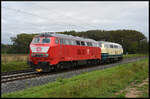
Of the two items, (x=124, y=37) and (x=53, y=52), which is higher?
(x=124, y=37)

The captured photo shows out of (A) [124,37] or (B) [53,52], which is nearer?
(B) [53,52]

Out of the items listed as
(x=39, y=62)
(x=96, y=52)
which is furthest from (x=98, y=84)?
(x=96, y=52)

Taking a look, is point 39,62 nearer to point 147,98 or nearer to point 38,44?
point 38,44

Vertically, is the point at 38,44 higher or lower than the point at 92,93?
higher

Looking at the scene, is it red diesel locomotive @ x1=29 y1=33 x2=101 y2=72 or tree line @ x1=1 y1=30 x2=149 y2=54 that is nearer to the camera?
red diesel locomotive @ x1=29 y1=33 x2=101 y2=72

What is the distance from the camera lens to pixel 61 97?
22.9ft

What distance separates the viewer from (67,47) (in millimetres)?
18578

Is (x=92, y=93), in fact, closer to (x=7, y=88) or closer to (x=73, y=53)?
(x=7, y=88)

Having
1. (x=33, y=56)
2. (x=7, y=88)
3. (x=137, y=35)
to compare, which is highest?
(x=137, y=35)

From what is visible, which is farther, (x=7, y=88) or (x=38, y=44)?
(x=38, y=44)

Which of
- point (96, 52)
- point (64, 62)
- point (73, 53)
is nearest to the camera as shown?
point (64, 62)

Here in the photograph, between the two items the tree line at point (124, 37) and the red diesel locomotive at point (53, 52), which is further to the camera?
the tree line at point (124, 37)

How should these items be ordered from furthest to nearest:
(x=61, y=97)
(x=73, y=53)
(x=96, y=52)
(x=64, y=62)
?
1. (x=96, y=52)
2. (x=73, y=53)
3. (x=64, y=62)
4. (x=61, y=97)

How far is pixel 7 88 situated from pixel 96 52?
56.3ft
